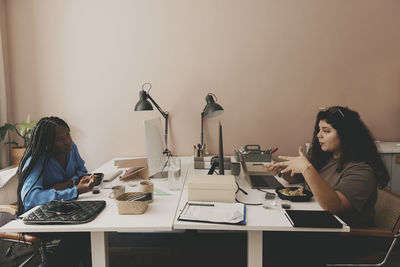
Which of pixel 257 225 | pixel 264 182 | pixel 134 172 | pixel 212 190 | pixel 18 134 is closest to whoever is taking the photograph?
pixel 257 225

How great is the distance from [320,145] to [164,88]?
167 cm

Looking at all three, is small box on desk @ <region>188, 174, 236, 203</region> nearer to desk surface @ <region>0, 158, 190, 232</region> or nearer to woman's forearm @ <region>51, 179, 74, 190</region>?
desk surface @ <region>0, 158, 190, 232</region>

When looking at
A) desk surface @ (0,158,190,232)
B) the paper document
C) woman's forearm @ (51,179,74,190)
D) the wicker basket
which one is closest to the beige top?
the paper document

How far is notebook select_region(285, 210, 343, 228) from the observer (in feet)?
4.07

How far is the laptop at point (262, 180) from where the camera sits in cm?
184

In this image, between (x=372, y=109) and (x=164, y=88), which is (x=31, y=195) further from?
(x=372, y=109)

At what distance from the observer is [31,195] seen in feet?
5.06

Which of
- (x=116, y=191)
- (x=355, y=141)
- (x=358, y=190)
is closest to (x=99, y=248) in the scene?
(x=116, y=191)

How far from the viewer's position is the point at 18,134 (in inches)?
117

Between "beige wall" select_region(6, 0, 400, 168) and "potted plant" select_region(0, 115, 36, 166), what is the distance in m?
0.24

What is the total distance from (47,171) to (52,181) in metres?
0.08

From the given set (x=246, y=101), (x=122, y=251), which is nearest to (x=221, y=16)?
(x=246, y=101)

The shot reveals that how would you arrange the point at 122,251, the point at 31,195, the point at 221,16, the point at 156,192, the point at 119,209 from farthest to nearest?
the point at 221,16 < the point at 122,251 < the point at 156,192 < the point at 31,195 < the point at 119,209

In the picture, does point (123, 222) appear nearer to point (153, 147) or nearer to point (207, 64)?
point (153, 147)
